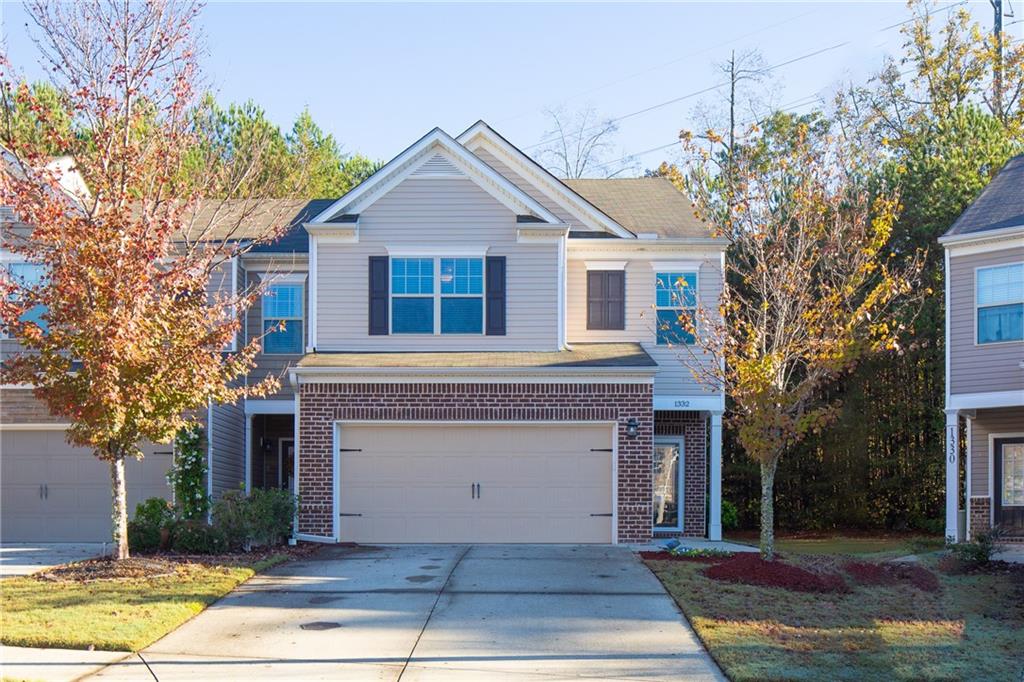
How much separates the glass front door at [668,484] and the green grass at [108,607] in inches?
386

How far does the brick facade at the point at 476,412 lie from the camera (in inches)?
800

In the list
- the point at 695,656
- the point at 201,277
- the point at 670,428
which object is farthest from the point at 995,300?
the point at 201,277

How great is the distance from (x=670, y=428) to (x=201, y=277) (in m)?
10.8

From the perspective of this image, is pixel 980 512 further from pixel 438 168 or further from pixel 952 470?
pixel 438 168

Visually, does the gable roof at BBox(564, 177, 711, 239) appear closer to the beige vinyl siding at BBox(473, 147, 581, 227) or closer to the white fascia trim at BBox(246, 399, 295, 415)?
the beige vinyl siding at BBox(473, 147, 581, 227)

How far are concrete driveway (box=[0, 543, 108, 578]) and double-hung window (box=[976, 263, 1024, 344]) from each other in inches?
608

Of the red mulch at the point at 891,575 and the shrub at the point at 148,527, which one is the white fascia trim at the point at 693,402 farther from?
the shrub at the point at 148,527

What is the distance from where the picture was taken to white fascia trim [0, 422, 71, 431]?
21.4 metres

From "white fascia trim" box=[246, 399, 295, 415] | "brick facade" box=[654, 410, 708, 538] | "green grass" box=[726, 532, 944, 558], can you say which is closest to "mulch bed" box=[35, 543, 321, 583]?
"white fascia trim" box=[246, 399, 295, 415]

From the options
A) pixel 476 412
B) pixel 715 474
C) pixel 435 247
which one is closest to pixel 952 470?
pixel 715 474

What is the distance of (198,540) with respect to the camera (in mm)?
17938

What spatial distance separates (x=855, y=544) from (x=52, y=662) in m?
18.5

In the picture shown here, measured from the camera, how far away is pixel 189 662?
1125 cm

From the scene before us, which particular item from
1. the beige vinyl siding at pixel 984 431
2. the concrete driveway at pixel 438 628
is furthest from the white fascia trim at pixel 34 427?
the beige vinyl siding at pixel 984 431
